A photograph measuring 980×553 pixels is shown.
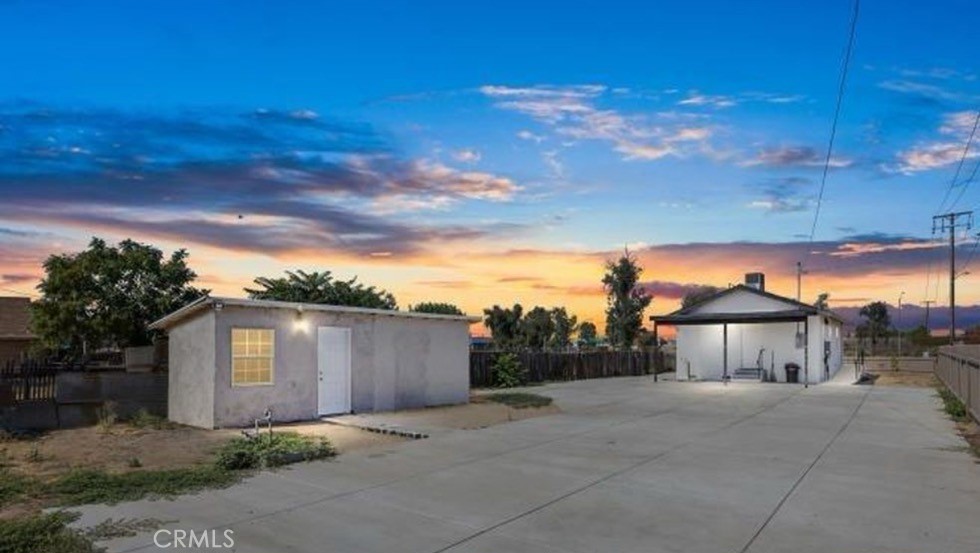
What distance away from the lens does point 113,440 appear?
12.0 meters

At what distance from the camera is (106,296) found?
22.3 meters

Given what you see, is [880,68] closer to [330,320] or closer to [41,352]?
[330,320]

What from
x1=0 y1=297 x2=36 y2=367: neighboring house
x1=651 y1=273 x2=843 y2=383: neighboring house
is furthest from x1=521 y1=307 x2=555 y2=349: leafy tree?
x1=0 y1=297 x2=36 y2=367: neighboring house

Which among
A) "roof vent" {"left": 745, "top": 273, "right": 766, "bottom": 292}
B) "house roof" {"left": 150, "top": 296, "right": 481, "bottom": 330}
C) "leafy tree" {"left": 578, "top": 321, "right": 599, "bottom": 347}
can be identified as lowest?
"leafy tree" {"left": 578, "top": 321, "right": 599, "bottom": 347}

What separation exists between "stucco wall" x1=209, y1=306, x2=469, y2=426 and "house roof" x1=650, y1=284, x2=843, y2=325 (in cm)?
1483

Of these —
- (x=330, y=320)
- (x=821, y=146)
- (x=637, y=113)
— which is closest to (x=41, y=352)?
(x=330, y=320)

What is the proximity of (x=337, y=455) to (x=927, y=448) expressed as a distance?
405 inches

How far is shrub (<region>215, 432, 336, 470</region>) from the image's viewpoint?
31.6 ft

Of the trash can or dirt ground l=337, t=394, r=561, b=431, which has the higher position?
dirt ground l=337, t=394, r=561, b=431

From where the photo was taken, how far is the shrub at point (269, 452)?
380 inches

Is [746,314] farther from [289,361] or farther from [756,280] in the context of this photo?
[289,361]

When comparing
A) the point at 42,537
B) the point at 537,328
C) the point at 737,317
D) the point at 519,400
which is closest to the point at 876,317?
the point at 537,328

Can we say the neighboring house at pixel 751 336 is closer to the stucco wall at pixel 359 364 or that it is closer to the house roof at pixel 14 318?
the stucco wall at pixel 359 364

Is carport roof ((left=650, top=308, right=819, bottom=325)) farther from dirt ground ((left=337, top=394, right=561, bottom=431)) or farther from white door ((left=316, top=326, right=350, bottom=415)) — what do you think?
white door ((left=316, top=326, right=350, bottom=415))
